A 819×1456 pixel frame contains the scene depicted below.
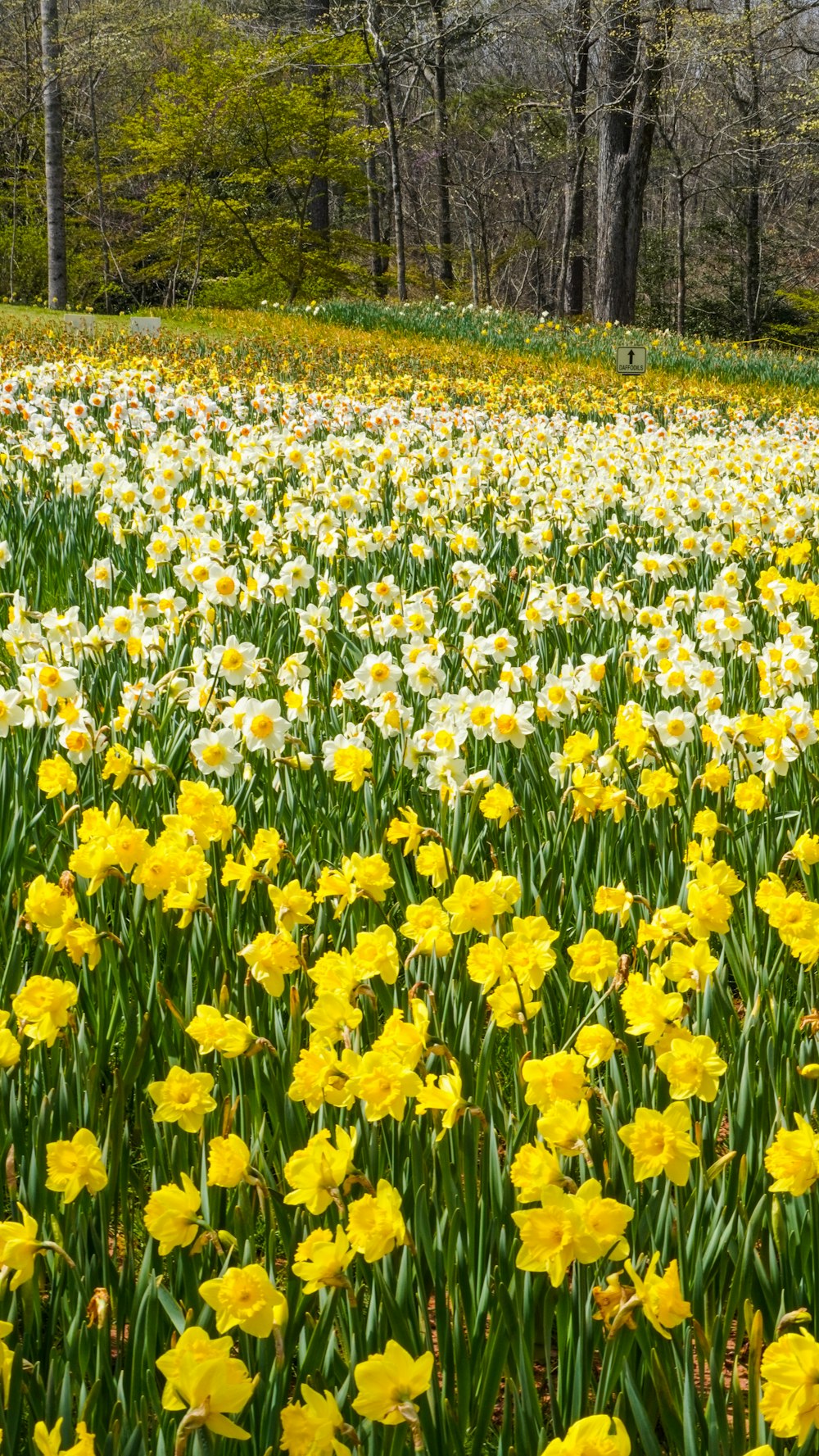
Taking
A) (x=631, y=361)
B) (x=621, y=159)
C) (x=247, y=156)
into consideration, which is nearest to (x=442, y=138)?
(x=247, y=156)

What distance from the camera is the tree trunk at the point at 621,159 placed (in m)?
17.5

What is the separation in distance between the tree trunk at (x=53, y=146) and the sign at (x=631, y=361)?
35.1ft

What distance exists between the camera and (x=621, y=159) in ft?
59.2

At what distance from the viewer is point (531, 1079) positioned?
1.08 metres

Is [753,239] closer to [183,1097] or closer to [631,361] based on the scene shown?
[631,361]

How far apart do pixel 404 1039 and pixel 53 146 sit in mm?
18361

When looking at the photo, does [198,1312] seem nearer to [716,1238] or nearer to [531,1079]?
[531,1079]

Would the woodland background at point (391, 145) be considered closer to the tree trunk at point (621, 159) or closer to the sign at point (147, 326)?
the tree trunk at point (621, 159)

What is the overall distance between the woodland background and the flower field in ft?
55.1

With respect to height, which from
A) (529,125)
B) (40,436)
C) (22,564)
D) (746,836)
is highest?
(529,125)

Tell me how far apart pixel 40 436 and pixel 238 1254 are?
14.7 ft

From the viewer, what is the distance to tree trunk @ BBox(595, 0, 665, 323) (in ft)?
57.4

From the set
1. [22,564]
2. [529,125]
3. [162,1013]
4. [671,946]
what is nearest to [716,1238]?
[671,946]

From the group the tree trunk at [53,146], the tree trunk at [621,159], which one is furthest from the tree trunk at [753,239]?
the tree trunk at [53,146]
